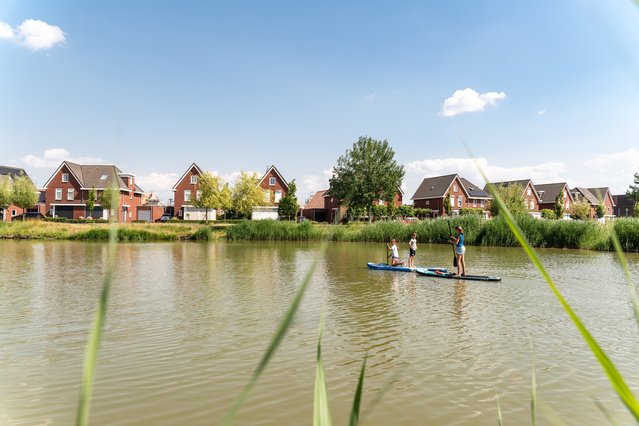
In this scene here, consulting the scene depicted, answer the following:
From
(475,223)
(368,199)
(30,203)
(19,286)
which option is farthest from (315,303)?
(30,203)

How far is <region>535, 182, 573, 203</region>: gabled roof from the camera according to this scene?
7738 cm

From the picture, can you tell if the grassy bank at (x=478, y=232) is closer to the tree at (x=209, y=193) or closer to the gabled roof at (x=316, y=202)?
the tree at (x=209, y=193)

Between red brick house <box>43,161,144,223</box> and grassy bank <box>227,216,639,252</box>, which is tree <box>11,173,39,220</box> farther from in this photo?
grassy bank <box>227,216,639,252</box>

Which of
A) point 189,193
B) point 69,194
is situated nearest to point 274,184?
point 189,193

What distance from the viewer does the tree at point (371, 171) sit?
5797cm

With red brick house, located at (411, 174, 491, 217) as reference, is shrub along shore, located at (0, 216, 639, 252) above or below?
below

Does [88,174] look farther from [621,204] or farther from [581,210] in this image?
[621,204]

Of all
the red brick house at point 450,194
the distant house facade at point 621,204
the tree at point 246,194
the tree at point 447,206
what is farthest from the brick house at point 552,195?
the tree at point 246,194

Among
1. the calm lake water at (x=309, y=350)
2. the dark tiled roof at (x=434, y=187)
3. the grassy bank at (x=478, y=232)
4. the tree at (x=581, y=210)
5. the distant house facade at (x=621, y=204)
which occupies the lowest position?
the calm lake water at (x=309, y=350)

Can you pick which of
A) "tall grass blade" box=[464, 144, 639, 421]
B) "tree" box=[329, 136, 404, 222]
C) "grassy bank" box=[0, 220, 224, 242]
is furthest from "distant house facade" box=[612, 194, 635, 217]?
"tall grass blade" box=[464, 144, 639, 421]

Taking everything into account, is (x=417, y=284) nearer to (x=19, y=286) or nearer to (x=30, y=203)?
(x=19, y=286)

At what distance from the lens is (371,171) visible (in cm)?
5825

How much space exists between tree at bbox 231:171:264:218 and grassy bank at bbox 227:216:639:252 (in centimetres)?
1744

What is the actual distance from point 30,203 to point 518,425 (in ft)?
195
